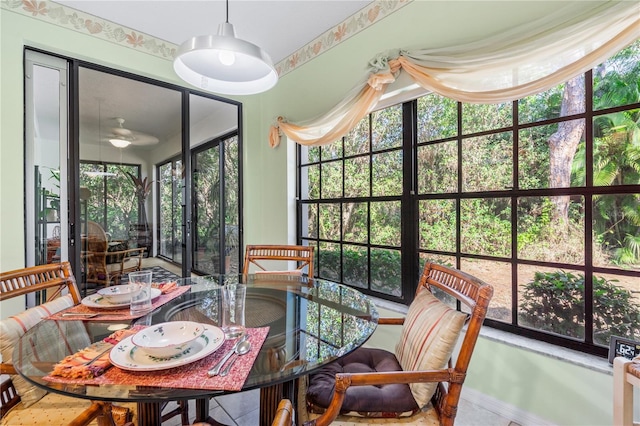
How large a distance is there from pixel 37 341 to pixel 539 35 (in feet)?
8.08

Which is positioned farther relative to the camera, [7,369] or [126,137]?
[126,137]

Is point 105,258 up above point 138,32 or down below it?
below

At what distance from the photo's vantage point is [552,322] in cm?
161

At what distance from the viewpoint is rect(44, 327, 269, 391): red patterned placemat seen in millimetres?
755

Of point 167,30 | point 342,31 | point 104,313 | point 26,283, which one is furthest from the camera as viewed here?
point 167,30

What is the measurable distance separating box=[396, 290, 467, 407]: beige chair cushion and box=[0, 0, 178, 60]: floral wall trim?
10.1 feet

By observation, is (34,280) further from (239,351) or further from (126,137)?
(126,137)

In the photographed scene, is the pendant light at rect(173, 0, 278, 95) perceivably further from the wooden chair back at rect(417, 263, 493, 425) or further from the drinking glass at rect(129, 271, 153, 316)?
A: the wooden chair back at rect(417, 263, 493, 425)

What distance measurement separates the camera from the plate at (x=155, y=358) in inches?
31.8

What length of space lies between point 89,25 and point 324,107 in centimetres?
200

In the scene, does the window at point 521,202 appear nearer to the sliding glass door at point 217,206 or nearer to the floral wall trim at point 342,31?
the floral wall trim at point 342,31

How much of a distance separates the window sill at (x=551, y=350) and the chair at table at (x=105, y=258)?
2936 millimetres

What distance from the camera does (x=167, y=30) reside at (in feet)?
8.38

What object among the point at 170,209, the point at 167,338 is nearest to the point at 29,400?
the point at 167,338
